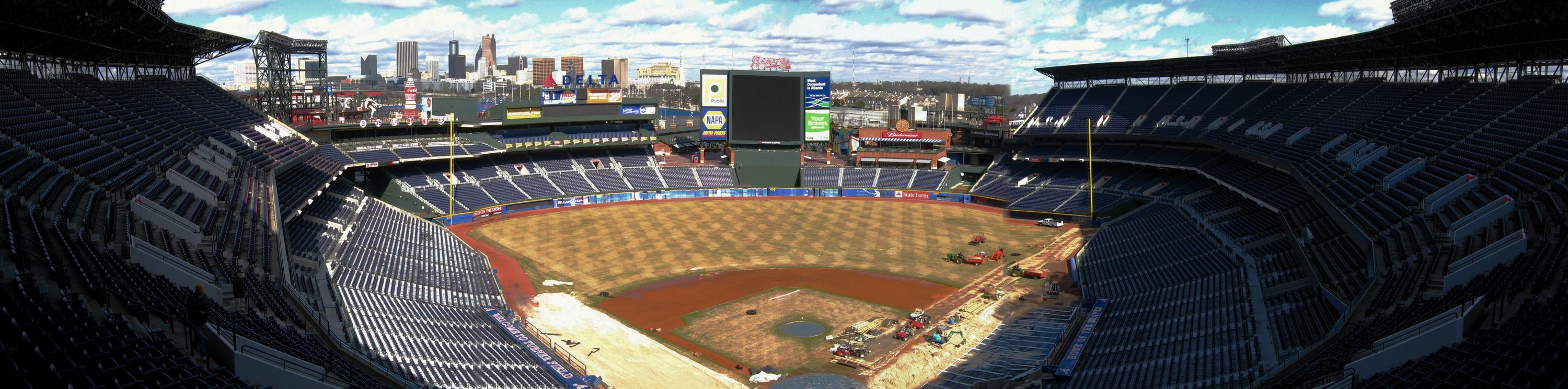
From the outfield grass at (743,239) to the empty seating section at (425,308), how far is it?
379 centimetres

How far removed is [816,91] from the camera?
65562 millimetres

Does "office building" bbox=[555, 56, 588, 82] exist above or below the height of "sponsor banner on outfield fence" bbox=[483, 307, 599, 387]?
above

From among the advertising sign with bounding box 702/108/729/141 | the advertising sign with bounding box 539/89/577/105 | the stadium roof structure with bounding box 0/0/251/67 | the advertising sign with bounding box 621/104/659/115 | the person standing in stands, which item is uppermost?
the stadium roof structure with bounding box 0/0/251/67

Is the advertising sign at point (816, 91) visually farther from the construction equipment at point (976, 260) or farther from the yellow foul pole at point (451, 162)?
the yellow foul pole at point (451, 162)

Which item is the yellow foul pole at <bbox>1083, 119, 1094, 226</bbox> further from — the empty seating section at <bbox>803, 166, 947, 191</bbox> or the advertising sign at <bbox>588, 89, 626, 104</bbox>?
the advertising sign at <bbox>588, 89, 626, 104</bbox>

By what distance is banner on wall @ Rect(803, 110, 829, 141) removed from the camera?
66.0 m

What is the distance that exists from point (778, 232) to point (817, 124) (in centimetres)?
1498

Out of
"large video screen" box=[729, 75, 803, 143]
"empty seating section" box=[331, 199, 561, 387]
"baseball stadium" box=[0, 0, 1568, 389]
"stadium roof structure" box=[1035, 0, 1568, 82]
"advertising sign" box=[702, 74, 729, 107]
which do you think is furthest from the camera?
"large video screen" box=[729, 75, 803, 143]

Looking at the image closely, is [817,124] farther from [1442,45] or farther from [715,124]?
[1442,45]

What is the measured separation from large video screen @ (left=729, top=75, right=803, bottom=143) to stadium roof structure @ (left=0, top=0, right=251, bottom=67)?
30886 mm

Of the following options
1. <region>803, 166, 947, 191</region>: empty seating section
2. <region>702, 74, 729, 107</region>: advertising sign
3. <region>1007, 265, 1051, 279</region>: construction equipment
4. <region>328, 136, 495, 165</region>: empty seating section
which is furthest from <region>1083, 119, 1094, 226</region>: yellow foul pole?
<region>328, 136, 495, 165</region>: empty seating section

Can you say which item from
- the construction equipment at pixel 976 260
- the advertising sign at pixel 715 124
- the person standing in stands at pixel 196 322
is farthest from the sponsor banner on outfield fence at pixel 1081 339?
the advertising sign at pixel 715 124

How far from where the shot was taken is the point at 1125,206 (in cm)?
5622

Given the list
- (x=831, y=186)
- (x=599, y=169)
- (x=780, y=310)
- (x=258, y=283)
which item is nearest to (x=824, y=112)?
(x=831, y=186)
